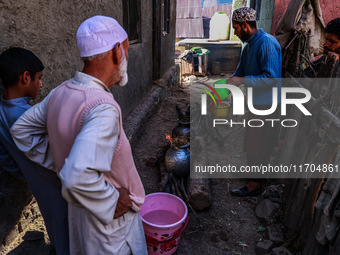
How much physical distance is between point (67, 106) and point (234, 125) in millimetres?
5869

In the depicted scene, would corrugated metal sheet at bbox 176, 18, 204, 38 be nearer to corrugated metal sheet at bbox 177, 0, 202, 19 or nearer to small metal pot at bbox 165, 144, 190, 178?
corrugated metal sheet at bbox 177, 0, 202, 19

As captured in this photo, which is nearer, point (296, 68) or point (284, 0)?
point (296, 68)

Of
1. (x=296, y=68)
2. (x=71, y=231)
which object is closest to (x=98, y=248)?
(x=71, y=231)

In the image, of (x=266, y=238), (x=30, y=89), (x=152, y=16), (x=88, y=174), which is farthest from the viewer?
(x=152, y=16)

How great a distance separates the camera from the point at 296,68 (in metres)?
4.12

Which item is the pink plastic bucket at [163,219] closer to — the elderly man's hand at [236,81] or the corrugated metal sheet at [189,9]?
the elderly man's hand at [236,81]

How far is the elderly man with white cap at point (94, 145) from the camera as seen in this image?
113cm

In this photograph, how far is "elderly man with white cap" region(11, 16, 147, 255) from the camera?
3.70 feet

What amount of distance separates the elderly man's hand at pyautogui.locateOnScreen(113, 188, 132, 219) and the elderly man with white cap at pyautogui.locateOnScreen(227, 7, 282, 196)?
2761 mm

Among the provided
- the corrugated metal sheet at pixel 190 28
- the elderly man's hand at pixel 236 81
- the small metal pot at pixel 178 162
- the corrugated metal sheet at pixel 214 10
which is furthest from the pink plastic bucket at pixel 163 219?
the corrugated metal sheet at pixel 214 10

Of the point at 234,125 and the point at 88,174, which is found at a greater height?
the point at 88,174

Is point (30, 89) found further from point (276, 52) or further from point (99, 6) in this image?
point (276, 52)

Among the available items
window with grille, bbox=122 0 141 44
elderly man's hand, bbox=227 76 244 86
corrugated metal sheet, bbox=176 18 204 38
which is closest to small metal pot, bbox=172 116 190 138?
elderly man's hand, bbox=227 76 244 86

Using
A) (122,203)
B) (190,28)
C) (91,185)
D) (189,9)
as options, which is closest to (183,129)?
(122,203)
